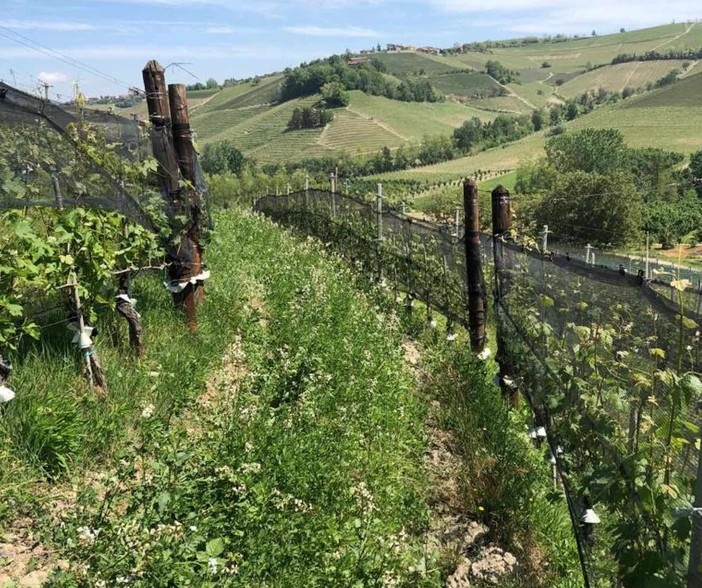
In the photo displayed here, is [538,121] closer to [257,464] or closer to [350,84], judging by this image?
[350,84]

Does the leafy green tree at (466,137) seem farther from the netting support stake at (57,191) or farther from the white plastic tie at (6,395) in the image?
the white plastic tie at (6,395)

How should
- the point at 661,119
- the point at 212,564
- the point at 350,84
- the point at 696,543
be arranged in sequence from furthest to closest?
the point at 350,84 < the point at 661,119 < the point at 212,564 < the point at 696,543

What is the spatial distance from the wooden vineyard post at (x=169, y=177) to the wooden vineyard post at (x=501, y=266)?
299 cm

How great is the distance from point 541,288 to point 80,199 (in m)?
3.67

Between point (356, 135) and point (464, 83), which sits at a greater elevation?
point (464, 83)

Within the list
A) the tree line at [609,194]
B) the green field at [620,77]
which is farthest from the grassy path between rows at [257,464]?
the green field at [620,77]

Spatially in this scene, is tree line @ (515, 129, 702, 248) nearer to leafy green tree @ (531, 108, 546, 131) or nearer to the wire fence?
the wire fence

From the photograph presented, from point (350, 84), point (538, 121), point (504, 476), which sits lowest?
point (504, 476)

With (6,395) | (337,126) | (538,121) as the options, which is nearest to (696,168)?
(538,121)

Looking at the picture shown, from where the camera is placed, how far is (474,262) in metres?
6.27

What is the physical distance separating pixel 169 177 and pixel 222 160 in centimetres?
9317

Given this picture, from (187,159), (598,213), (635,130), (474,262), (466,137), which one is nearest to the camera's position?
(187,159)

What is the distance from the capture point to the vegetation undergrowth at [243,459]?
106 inches

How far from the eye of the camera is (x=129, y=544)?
2.49 m
